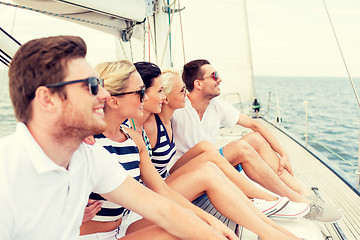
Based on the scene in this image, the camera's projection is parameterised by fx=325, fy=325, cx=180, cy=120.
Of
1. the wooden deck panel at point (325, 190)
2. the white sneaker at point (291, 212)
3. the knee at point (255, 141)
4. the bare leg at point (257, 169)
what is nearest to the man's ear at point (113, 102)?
the wooden deck panel at point (325, 190)

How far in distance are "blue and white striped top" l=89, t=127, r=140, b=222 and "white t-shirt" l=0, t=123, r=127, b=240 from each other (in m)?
0.28

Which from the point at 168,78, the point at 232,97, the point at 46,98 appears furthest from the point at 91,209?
the point at 232,97

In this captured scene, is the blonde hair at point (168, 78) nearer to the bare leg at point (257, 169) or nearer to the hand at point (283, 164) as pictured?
the bare leg at point (257, 169)

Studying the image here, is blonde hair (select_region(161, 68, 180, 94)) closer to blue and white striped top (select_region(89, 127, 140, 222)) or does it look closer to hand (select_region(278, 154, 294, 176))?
blue and white striped top (select_region(89, 127, 140, 222))

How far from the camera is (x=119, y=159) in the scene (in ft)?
4.20

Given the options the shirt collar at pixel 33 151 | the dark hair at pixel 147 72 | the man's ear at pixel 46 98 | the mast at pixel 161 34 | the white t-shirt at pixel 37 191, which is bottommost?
the white t-shirt at pixel 37 191

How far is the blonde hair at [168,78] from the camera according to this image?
1.92 meters

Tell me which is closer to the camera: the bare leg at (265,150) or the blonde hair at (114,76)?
the blonde hair at (114,76)

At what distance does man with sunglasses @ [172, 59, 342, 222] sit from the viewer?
1889 mm

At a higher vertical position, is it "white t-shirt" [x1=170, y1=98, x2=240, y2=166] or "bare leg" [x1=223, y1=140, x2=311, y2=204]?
"white t-shirt" [x1=170, y1=98, x2=240, y2=166]

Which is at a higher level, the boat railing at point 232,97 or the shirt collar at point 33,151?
the boat railing at point 232,97

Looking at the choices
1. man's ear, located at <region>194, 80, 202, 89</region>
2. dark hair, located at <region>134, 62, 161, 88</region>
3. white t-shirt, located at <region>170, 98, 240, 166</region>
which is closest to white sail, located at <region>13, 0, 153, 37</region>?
dark hair, located at <region>134, 62, 161, 88</region>

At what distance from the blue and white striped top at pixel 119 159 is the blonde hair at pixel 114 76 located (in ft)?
0.57

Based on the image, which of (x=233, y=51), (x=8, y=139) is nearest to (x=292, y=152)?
(x=233, y=51)
